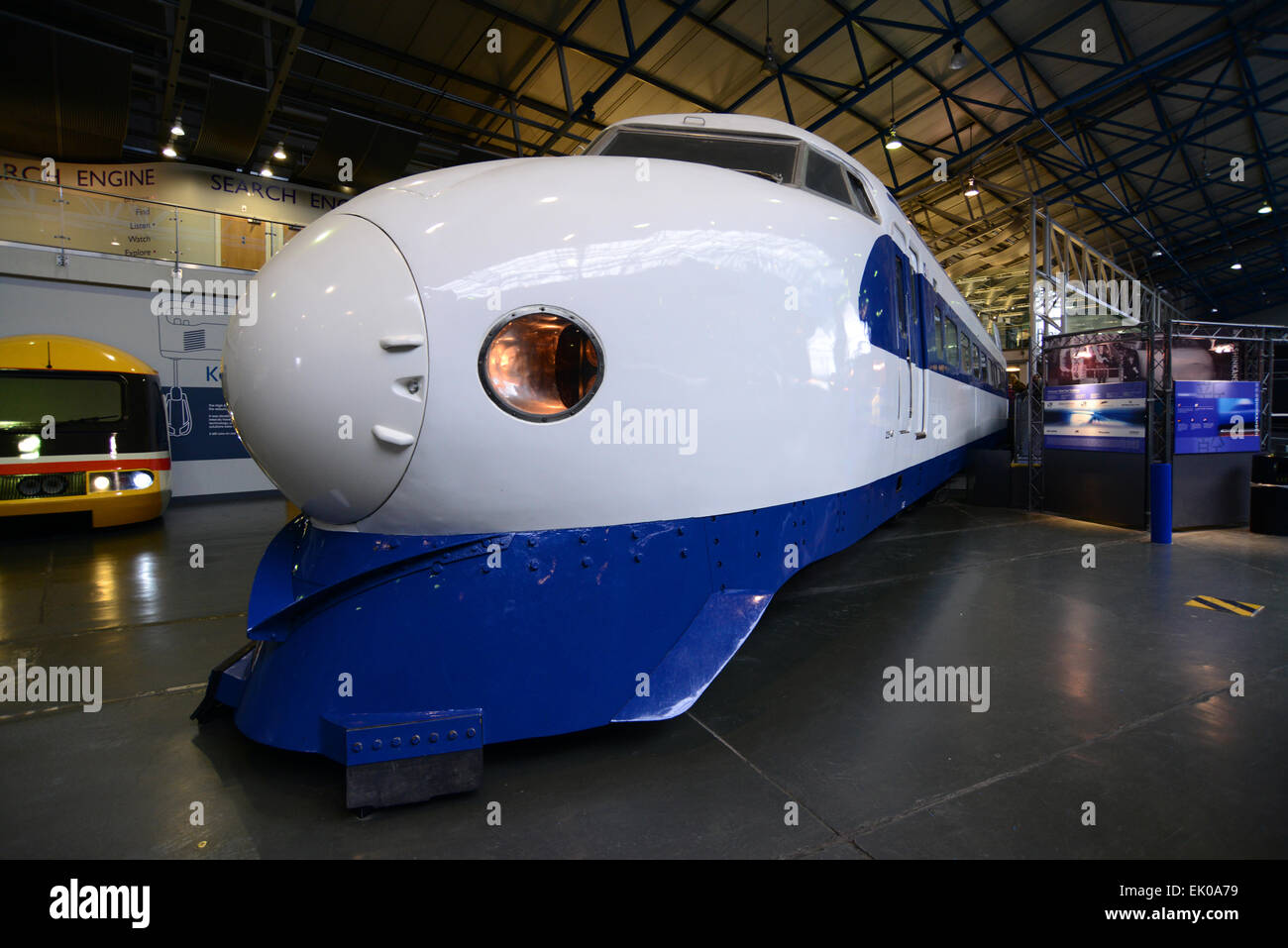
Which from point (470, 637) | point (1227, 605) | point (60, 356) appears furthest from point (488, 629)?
point (60, 356)

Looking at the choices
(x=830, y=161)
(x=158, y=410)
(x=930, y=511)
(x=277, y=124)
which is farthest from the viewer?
(x=277, y=124)

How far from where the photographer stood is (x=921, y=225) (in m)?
19.0

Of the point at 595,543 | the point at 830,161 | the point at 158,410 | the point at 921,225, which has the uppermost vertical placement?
the point at 921,225

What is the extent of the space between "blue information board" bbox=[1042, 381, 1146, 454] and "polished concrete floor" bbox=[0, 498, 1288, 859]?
3.97 m

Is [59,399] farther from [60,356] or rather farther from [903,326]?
[903,326]

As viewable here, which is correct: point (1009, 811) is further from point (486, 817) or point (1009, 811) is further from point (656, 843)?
point (486, 817)

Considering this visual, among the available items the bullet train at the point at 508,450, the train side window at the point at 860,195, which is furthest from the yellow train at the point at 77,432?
the train side window at the point at 860,195

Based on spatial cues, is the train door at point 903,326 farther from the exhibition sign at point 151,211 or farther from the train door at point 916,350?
the exhibition sign at point 151,211

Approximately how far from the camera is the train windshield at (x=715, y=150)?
313 centimetres

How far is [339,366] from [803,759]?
2.07 metres

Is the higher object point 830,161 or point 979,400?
point 830,161

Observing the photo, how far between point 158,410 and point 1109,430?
501 inches

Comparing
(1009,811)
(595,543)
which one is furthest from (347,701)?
(1009,811)
